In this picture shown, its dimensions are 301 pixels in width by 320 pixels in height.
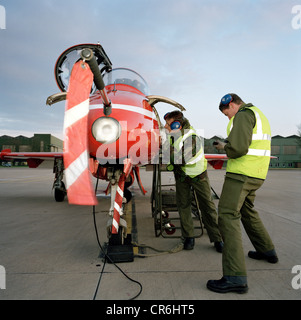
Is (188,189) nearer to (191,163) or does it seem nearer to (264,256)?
(191,163)

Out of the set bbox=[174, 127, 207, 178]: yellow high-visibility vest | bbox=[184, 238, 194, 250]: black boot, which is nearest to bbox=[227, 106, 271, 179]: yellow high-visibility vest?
bbox=[174, 127, 207, 178]: yellow high-visibility vest

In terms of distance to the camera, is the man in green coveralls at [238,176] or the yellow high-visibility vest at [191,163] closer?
the man in green coveralls at [238,176]

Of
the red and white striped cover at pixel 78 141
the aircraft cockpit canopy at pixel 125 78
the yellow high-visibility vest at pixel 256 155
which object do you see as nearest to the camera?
the red and white striped cover at pixel 78 141

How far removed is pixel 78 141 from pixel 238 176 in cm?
162

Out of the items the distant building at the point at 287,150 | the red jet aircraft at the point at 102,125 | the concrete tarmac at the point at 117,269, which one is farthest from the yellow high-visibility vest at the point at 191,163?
the distant building at the point at 287,150

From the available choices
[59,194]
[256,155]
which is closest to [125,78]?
[256,155]

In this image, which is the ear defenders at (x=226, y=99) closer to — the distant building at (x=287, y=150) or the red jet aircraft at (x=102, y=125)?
the red jet aircraft at (x=102, y=125)

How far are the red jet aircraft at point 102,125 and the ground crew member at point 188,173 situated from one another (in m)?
0.40

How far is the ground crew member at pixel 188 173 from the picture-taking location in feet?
10.8

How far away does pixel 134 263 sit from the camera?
2816 millimetres

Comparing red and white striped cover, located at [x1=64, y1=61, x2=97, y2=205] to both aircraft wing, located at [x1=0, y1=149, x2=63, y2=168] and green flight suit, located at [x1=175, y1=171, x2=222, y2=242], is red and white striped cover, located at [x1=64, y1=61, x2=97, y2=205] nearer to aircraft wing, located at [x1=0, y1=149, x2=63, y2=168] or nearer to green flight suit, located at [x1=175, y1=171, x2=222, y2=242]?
green flight suit, located at [x1=175, y1=171, x2=222, y2=242]
